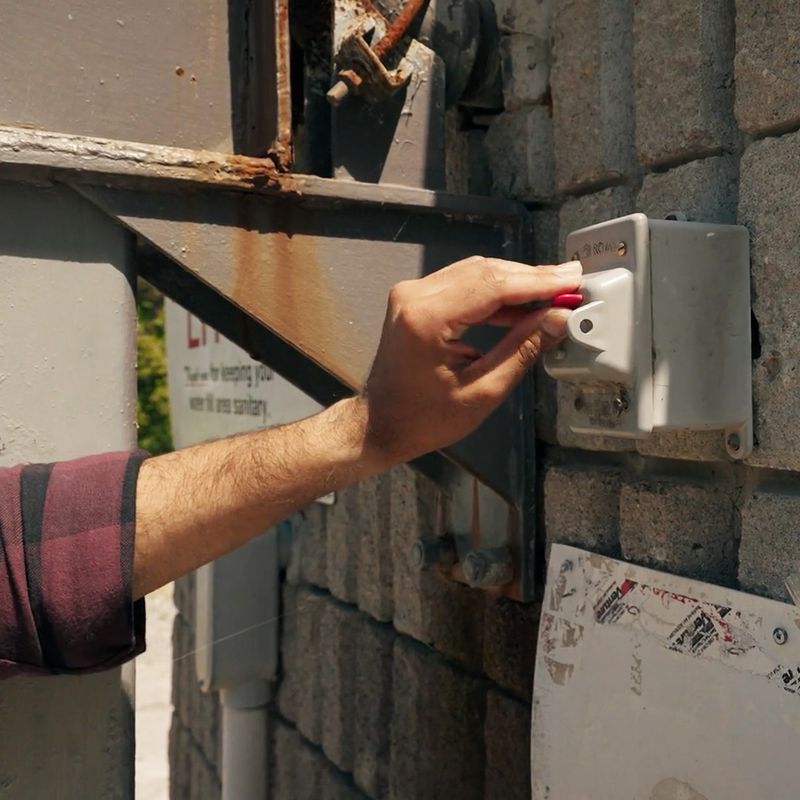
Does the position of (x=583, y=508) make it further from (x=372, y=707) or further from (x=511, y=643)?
(x=372, y=707)

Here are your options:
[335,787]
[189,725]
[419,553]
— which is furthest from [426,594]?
[189,725]

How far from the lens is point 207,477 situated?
149 cm

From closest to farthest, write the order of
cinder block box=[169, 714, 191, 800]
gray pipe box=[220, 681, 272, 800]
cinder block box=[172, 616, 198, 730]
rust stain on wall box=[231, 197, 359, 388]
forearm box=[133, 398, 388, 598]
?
1. forearm box=[133, 398, 388, 598]
2. rust stain on wall box=[231, 197, 359, 388]
3. gray pipe box=[220, 681, 272, 800]
4. cinder block box=[172, 616, 198, 730]
5. cinder block box=[169, 714, 191, 800]

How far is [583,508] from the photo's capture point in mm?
1802

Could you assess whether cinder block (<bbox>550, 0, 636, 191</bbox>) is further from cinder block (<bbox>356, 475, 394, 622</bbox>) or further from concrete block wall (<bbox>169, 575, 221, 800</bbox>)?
concrete block wall (<bbox>169, 575, 221, 800</bbox>)

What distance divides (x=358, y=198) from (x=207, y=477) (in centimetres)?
55

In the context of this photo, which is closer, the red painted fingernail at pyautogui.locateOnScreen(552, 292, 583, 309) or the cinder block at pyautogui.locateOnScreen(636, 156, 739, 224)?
the red painted fingernail at pyautogui.locateOnScreen(552, 292, 583, 309)

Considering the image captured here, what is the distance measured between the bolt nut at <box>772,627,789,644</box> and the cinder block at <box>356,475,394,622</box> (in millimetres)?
1271

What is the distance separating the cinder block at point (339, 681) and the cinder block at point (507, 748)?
66 centimetres

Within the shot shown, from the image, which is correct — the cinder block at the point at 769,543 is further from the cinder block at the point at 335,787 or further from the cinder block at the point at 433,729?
the cinder block at the point at 335,787

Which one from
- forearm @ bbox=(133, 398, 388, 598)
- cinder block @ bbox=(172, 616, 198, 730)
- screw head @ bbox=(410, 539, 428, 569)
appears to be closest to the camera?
forearm @ bbox=(133, 398, 388, 598)

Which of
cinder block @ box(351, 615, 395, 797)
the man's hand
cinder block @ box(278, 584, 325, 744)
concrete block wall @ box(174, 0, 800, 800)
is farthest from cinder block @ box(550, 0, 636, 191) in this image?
cinder block @ box(278, 584, 325, 744)

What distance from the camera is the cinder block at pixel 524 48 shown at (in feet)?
6.26

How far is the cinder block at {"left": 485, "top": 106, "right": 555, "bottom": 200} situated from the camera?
1915mm
